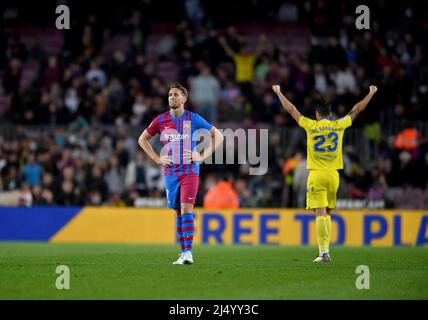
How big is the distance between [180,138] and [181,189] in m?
0.74

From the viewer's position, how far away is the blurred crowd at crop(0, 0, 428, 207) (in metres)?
24.6

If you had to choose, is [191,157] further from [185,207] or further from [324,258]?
[324,258]

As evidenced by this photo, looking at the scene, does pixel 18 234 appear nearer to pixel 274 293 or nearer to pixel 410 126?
pixel 410 126

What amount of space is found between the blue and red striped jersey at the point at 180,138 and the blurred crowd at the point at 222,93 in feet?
29.5

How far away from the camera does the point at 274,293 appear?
11.0m

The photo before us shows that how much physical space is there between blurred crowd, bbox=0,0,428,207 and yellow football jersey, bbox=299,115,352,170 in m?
8.38

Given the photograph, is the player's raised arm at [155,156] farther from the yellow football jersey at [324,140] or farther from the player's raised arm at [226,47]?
the player's raised arm at [226,47]

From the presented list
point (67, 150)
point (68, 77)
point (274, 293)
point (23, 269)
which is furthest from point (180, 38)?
point (274, 293)

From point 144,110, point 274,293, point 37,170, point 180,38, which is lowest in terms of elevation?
point 274,293

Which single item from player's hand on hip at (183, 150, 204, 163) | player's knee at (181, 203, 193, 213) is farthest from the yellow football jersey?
player's knee at (181, 203, 193, 213)

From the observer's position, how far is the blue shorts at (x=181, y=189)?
1413 cm

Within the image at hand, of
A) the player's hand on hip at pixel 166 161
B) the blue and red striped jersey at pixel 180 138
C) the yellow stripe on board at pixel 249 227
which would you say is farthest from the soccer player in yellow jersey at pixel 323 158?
the yellow stripe on board at pixel 249 227

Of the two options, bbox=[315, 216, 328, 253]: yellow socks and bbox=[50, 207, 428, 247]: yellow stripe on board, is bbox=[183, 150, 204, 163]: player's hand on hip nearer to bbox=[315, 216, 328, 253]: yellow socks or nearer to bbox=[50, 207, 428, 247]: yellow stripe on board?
bbox=[315, 216, 328, 253]: yellow socks

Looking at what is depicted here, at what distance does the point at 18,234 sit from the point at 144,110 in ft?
16.5
